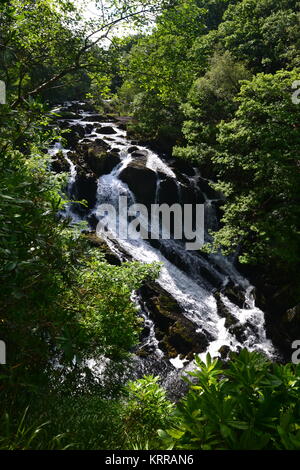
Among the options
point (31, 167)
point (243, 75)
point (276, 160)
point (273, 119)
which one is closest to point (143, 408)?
point (31, 167)

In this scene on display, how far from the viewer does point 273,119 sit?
12922mm

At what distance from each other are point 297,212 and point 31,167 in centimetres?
1048

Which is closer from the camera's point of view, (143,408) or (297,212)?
(143,408)

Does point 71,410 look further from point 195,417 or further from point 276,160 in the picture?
point 276,160

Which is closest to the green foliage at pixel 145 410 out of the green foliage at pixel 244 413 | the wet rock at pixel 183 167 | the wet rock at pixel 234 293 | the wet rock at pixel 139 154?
the green foliage at pixel 244 413

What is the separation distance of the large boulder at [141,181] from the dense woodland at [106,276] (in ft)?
11.4

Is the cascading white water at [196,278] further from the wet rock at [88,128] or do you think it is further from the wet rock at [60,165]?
the wet rock at [88,128]

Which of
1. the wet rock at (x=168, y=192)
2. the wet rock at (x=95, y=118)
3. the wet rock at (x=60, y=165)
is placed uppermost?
the wet rock at (x=95, y=118)

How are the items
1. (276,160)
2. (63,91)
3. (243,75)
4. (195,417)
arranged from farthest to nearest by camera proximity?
(63,91), (243,75), (276,160), (195,417)

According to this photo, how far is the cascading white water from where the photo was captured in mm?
11484

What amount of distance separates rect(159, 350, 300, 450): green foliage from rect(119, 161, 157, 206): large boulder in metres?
14.6

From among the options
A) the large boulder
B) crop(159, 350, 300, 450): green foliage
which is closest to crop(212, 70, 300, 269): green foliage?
the large boulder

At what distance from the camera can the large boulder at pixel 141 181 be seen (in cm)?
→ 1686
